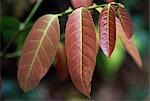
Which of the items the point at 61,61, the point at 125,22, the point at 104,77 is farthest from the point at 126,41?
the point at 104,77

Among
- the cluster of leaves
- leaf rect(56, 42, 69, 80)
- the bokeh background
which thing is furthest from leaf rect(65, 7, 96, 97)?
the bokeh background

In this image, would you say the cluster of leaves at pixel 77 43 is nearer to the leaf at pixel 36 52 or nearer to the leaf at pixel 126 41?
the leaf at pixel 36 52

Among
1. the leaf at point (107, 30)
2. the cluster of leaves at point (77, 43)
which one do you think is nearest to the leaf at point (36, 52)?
the cluster of leaves at point (77, 43)

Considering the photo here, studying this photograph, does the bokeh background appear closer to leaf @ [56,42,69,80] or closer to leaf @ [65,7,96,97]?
leaf @ [56,42,69,80]

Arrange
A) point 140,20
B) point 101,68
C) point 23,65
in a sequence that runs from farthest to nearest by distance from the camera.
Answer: point 140,20
point 101,68
point 23,65

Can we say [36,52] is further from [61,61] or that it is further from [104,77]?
[104,77]

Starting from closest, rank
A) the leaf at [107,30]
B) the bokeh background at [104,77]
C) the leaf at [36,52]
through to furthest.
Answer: the leaf at [107,30] → the leaf at [36,52] → the bokeh background at [104,77]

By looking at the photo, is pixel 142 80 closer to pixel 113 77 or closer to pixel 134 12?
pixel 113 77

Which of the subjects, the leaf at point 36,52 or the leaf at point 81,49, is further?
the leaf at point 36,52

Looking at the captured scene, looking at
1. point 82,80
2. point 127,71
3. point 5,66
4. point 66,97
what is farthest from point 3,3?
point 82,80
